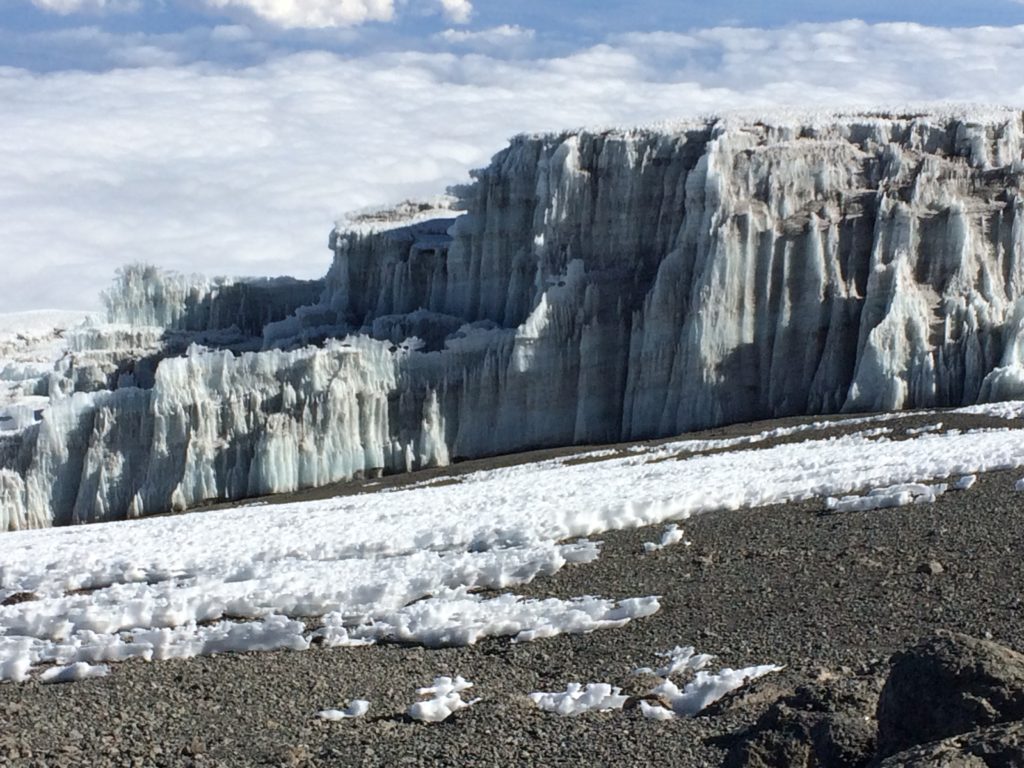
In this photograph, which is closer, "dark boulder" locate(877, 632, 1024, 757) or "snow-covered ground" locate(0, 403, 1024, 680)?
"dark boulder" locate(877, 632, 1024, 757)

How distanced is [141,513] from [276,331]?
1196 cm

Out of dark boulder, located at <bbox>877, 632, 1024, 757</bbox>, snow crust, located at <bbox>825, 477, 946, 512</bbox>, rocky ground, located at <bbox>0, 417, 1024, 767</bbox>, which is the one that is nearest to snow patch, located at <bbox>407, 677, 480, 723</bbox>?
rocky ground, located at <bbox>0, 417, 1024, 767</bbox>

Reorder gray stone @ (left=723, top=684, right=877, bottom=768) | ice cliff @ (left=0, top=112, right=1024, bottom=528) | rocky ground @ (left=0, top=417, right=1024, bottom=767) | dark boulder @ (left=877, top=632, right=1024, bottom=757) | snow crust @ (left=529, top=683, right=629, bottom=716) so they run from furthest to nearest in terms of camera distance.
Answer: ice cliff @ (left=0, top=112, right=1024, bottom=528), snow crust @ (left=529, top=683, right=629, bottom=716), gray stone @ (left=723, top=684, right=877, bottom=768), rocky ground @ (left=0, top=417, right=1024, bottom=767), dark boulder @ (left=877, top=632, right=1024, bottom=757)

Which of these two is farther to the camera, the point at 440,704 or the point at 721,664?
the point at 721,664

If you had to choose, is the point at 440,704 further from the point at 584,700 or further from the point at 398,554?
the point at 398,554

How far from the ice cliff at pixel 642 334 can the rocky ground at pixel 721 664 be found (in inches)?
741

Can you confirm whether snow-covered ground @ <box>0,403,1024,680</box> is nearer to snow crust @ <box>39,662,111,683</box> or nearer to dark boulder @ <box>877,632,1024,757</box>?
snow crust @ <box>39,662,111,683</box>

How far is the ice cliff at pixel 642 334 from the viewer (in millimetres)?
39438

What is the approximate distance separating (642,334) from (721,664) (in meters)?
28.1

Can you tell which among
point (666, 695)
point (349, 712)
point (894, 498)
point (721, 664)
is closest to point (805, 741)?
point (666, 695)

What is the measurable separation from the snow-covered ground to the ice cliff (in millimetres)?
7015

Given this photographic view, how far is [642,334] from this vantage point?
140 ft

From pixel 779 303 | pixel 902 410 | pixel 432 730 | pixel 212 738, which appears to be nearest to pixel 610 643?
pixel 432 730

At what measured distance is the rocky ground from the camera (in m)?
9.41
